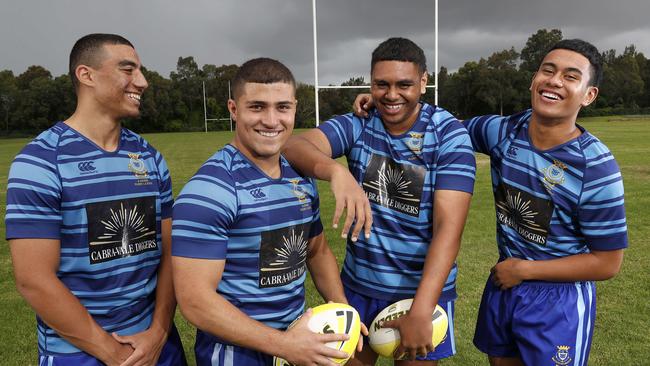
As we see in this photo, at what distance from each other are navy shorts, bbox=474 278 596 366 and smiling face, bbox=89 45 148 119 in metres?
2.00

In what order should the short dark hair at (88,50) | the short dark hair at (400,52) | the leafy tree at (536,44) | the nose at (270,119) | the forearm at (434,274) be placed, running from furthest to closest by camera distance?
the leafy tree at (536,44) < the short dark hair at (400,52) < the short dark hair at (88,50) < the forearm at (434,274) < the nose at (270,119)

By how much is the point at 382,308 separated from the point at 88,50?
1.76 meters

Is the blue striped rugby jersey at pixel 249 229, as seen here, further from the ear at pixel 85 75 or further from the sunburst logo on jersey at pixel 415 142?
the ear at pixel 85 75

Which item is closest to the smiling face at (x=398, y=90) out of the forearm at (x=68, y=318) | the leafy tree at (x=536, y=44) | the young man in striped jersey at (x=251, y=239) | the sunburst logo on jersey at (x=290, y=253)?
the young man in striped jersey at (x=251, y=239)

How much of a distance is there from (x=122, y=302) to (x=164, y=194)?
19.3 inches

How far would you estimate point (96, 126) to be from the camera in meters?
2.01

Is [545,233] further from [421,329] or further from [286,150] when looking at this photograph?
[286,150]

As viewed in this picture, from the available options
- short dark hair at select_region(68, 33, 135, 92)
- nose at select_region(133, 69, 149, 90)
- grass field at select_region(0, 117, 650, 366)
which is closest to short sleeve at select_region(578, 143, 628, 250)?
grass field at select_region(0, 117, 650, 366)

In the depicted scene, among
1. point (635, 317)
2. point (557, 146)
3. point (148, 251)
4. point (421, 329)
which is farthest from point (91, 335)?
point (635, 317)

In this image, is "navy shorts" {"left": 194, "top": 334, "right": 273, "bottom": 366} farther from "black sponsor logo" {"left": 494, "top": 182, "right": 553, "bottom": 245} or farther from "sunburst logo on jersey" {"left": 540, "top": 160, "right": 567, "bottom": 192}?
"sunburst logo on jersey" {"left": 540, "top": 160, "right": 567, "bottom": 192}

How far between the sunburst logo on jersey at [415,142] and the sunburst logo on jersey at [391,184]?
0.39 feet

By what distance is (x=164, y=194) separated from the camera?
2.16 m

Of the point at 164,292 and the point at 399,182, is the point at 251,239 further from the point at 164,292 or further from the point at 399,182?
the point at 399,182

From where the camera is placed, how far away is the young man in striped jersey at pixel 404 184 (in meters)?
1.98
